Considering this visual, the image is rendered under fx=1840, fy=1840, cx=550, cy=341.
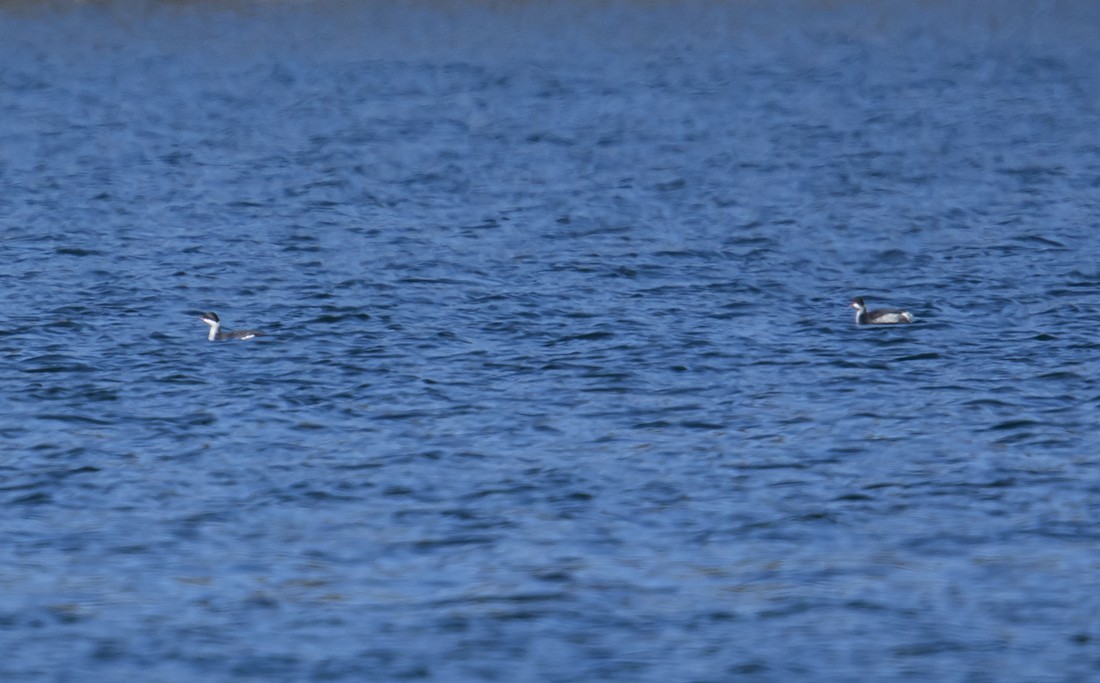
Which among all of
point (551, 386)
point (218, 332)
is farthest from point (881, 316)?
point (218, 332)

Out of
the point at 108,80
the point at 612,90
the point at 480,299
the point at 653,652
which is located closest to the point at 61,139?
the point at 108,80

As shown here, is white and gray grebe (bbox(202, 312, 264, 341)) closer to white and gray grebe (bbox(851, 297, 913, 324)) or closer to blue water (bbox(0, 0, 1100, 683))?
blue water (bbox(0, 0, 1100, 683))

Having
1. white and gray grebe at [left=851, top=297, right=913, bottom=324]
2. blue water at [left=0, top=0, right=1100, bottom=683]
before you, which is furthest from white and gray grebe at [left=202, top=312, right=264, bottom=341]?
white and gray grebe at [left=851, top=297, right=913, bottom=324]

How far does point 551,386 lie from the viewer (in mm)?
19422

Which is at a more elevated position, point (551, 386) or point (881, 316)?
point (881, 316)

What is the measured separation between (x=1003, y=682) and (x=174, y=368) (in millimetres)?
11351

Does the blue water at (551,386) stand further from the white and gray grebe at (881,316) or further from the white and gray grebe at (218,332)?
the white and gray grebe at (218,332)

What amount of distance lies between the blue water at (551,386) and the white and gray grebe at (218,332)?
38 cm

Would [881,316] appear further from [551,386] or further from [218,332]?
[218,332]

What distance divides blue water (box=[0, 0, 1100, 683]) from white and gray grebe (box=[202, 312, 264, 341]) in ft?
1.26

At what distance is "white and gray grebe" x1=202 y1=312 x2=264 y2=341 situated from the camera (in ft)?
70.6

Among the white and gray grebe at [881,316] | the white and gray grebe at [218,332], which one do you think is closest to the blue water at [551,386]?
the white and gray grebe at [881,316]

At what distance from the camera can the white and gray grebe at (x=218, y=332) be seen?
21516 millimetres

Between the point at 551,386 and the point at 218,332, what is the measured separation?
4.49 meters
